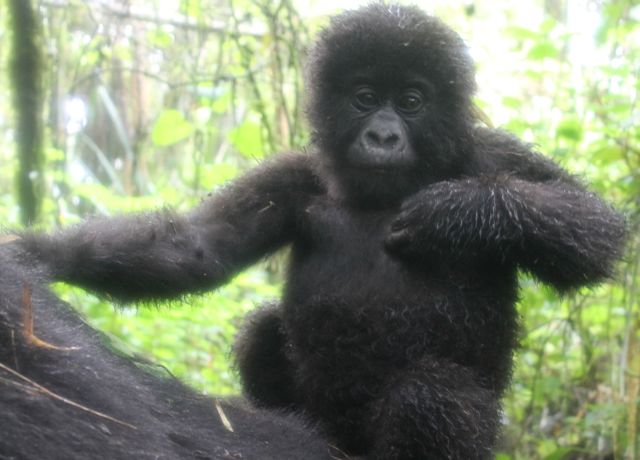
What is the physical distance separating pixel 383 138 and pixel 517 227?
61 centimetres

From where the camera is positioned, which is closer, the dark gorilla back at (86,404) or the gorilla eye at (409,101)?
the dark gorilla back at (86,404)

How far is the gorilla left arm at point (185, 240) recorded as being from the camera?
3.06 meters

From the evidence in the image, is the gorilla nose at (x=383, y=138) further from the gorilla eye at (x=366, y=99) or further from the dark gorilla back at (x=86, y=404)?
the dark gorilla back at (x=86, y=404)

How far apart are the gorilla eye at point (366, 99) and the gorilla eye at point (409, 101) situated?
0.30 ft

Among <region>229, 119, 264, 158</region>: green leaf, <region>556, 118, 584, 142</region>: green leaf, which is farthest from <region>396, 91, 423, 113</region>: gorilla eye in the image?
<region>229, 119, 264, 158</region>: green leaf

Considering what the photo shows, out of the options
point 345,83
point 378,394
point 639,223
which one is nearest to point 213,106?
point 345,83

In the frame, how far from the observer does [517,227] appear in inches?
118

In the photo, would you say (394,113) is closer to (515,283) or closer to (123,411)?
(515,283)

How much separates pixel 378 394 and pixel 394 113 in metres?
1.07

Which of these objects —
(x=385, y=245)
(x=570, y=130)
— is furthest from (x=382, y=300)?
(x=570, y=130)

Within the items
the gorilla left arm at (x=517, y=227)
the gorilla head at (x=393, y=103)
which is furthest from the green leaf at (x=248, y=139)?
the gorilla left arm at (x=517, y=227)

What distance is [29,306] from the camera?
72.8 inches

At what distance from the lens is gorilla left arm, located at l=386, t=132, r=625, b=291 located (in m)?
3.00

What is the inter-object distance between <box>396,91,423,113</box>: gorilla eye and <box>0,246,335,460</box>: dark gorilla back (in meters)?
1.47
